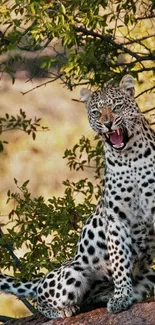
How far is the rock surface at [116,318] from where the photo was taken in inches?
351

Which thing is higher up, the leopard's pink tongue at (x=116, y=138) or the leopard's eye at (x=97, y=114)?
the leopard's eye at (x=97, y=114)

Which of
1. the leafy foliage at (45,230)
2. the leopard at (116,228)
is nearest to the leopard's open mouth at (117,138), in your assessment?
the leopard at (116,228)

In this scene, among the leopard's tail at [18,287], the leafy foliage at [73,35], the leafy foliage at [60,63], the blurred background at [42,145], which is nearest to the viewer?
the leopard's tail at [18,287]

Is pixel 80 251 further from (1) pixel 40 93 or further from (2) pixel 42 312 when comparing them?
(1) pixel 40 93

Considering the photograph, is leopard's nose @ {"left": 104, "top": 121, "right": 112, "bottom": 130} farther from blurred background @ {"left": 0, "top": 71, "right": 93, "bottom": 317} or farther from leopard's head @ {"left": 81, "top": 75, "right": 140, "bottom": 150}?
blurred background @ {"left": 0, "top": 71, "right": 93, "bottom": 317}

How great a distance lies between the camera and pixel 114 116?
930 cm

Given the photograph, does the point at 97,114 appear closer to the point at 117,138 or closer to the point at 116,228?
the point at 117,138

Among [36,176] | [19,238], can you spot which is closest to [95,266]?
[19,238]

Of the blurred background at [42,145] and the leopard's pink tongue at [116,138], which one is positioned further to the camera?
the blurred background at [42,145]

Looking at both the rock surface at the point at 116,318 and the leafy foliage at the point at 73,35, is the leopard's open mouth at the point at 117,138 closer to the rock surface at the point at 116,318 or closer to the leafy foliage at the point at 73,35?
the rock surface at the point at 116,318

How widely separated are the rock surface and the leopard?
68 mm

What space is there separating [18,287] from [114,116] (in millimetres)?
1771

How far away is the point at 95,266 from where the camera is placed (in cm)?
967

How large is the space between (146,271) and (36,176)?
14.5m
